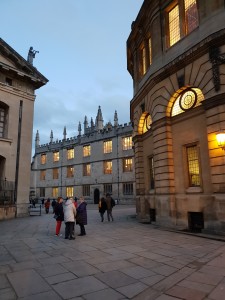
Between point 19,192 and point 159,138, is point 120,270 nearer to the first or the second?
point 159,138

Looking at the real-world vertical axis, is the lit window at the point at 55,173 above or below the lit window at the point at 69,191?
above

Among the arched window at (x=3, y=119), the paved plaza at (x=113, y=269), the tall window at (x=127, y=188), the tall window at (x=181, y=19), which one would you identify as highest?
the tall window at (x=181, y=19)

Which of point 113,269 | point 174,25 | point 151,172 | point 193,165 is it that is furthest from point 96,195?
point 113,269

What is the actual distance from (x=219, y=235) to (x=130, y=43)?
1529 cm

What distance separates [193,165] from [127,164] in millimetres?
30486

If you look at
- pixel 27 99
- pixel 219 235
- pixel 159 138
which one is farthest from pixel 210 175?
pixel 27 99

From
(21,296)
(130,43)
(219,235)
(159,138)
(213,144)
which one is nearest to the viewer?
(21,296)

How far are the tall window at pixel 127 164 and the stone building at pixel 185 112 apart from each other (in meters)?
25.3

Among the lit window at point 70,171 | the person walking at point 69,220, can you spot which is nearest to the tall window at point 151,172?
the person walking at point 69,220

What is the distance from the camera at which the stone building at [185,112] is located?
11156mm

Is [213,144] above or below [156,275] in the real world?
Answer: above

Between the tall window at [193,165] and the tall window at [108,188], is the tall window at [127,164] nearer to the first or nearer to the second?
the tall window at [108,188]

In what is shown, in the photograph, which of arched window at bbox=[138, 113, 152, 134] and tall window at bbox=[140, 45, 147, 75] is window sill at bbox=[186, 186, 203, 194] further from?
tall window at bbox=[140, 45, 147, 75]

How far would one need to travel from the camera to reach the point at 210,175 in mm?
11516
